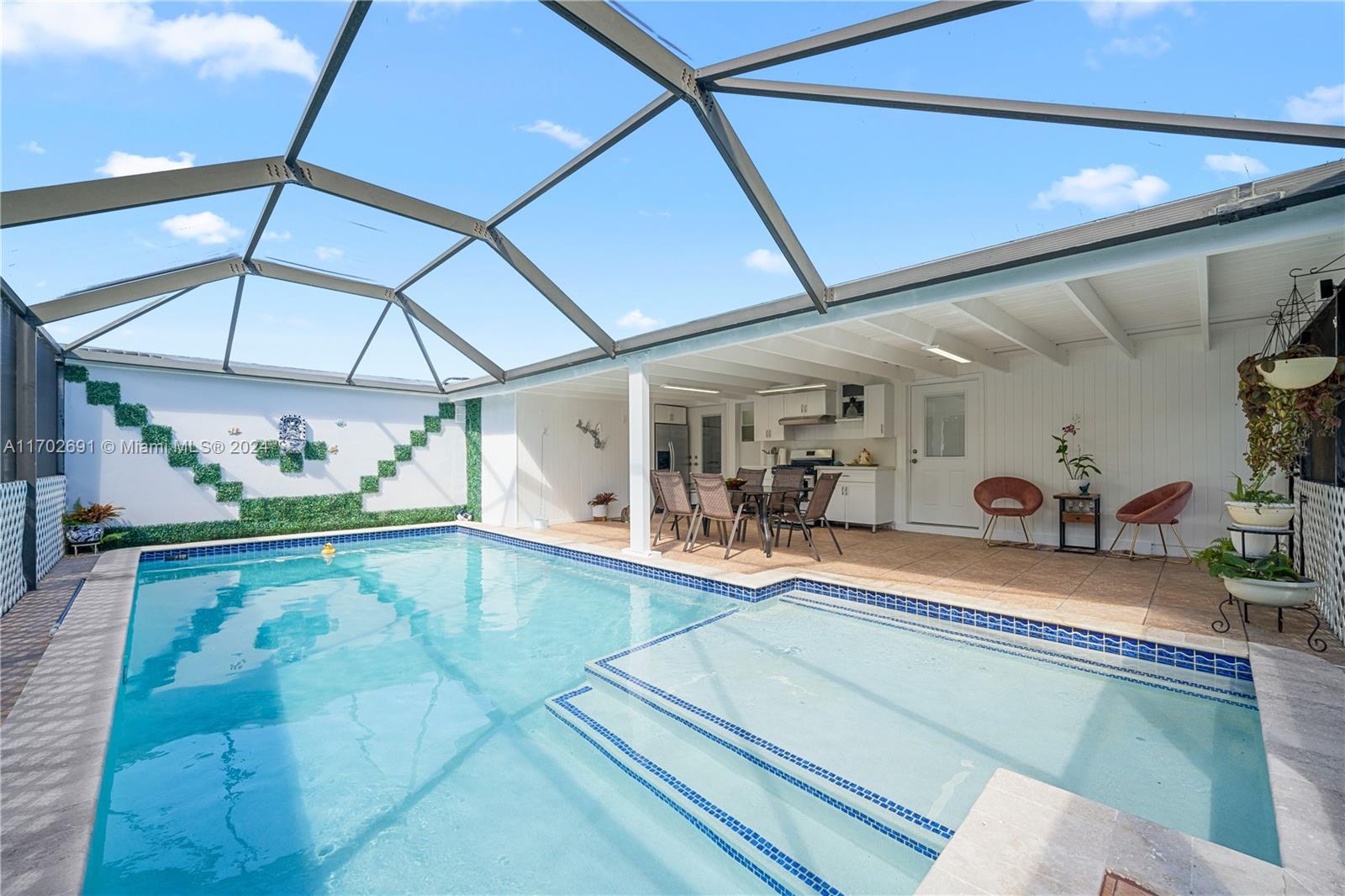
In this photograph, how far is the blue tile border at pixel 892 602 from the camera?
10.2 feet

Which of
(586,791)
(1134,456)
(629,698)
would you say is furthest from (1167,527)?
(586,791)

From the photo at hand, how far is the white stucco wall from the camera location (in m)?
6.99

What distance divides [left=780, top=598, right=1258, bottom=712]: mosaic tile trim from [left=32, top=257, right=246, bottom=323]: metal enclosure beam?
247 inches

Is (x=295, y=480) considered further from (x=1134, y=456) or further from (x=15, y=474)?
(x=1134, y=456)

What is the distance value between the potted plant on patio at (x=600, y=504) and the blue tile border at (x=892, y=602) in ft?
7.27

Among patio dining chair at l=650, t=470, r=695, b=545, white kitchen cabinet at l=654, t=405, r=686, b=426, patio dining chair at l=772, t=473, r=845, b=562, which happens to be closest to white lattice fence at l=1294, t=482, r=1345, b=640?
patio dining chair at l=772, t=473, r=845, b=562

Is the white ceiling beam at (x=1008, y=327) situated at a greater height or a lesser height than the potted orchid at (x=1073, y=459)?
greater

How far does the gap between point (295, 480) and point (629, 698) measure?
7620 mm

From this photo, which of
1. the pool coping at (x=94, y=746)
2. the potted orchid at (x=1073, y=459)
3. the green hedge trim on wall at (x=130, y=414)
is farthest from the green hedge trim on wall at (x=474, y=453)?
the potted orchid at (x=1073, y=459)

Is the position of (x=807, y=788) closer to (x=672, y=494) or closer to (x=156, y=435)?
(x=672, y=494)

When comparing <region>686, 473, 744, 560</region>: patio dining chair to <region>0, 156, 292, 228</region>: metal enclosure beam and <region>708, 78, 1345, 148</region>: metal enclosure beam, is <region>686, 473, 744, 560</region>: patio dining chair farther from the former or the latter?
<region>0, 156, 292, 228</region>: metal enclosure beam

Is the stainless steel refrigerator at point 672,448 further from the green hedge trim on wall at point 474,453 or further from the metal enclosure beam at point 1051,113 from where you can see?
the metal enclosure beam at point 1051,113

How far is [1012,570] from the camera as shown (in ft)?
17.1

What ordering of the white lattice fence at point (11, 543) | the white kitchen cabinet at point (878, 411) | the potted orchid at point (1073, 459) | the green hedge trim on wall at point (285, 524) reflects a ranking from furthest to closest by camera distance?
the white kitchen cabinet at point (878, 411) < the green hedge trim on wall at point (285, 524) < the potted orchid at point (1073, 459) < the white lattice fence at point (11, 543)
